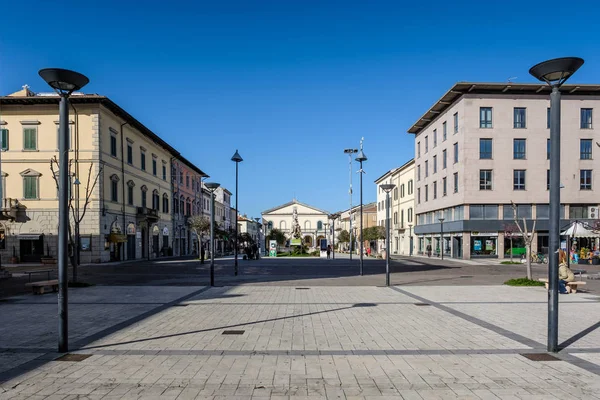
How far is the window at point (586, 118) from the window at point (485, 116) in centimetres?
887

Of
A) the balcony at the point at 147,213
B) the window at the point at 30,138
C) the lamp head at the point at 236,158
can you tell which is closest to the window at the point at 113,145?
the window at the point at 30,138

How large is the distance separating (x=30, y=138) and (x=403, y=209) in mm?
48835

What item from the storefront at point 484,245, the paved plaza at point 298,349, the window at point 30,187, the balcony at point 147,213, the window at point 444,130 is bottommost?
the storefront at point 484,245

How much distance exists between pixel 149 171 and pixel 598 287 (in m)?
39.6

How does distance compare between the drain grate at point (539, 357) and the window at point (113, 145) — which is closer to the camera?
the drain grate at point (539, 357)

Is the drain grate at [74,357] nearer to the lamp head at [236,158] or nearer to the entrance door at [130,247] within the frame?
the lamp head at [236,158]

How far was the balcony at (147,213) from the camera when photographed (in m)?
41.6

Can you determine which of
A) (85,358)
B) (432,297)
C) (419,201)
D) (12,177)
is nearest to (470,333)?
(432,297)

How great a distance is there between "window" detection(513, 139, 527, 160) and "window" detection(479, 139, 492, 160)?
2.38 m

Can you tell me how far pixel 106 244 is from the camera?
1359 inches

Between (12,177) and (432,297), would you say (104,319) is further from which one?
(12,177)

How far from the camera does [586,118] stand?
43188 millimetres

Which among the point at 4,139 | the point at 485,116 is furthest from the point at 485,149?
the point at 4,139

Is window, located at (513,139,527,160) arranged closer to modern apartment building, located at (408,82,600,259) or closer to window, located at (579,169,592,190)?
modern apartment building, located at (408,82,600,259)
